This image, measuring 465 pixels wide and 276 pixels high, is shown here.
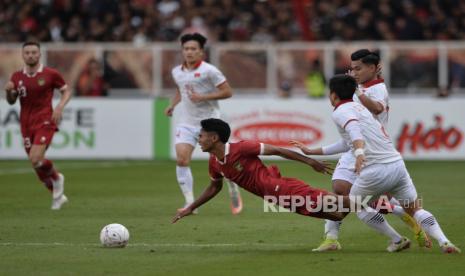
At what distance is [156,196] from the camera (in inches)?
727

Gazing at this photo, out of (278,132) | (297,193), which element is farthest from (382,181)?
(278,132)

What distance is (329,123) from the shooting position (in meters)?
26.9

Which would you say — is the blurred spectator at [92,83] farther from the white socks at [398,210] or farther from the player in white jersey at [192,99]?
the white socks at [398,210]

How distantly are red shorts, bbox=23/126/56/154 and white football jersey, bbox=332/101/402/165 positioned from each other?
639cm

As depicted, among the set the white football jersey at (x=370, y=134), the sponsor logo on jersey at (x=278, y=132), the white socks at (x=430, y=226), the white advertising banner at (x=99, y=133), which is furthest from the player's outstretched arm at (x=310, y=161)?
the white advertising banner at (x=99, y=133)

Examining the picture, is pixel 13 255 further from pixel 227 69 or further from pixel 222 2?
pixel 222 2

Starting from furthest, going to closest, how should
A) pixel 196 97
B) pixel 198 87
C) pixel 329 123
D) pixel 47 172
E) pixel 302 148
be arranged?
pixel 329 123, pixel 47 172, pixel 198 87, pixel 196 97, pixel 302 148

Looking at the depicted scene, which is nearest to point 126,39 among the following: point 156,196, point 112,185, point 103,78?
point 103,78

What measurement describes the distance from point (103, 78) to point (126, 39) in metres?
2.67

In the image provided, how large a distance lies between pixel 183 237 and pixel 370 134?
9.23 feet

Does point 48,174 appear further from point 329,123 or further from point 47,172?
point 329,123

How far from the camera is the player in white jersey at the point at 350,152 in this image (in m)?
11.5

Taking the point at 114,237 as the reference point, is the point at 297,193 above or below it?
above

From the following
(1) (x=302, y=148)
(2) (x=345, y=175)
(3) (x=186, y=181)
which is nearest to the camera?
(1) (x=302, y=148)
